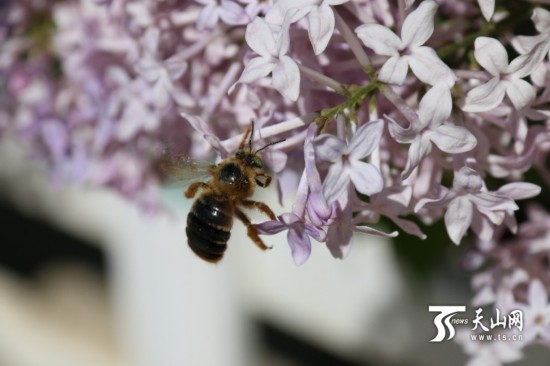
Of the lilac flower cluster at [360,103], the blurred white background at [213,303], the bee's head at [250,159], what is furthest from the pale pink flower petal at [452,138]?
the blurred white background at [213,303]

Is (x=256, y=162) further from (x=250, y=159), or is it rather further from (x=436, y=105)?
(x=436, y=105)

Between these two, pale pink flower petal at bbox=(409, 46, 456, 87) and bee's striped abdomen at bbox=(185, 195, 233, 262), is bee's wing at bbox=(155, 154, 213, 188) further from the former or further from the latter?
pale pink flower petal at bbox=(409, 46, 456, 87)

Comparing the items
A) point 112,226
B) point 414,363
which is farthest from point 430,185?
point 112,226

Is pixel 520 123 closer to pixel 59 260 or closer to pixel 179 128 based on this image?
pixel 179 128

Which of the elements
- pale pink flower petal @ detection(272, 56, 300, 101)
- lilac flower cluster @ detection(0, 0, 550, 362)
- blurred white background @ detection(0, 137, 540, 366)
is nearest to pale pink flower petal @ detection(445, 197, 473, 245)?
lilac flower cluster @ detection(0, 0, 550, 362)

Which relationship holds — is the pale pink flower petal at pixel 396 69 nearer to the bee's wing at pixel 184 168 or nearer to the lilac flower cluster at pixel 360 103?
the lilac flower cluster at pixel 360 103

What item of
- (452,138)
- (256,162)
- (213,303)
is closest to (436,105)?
(452,138)
